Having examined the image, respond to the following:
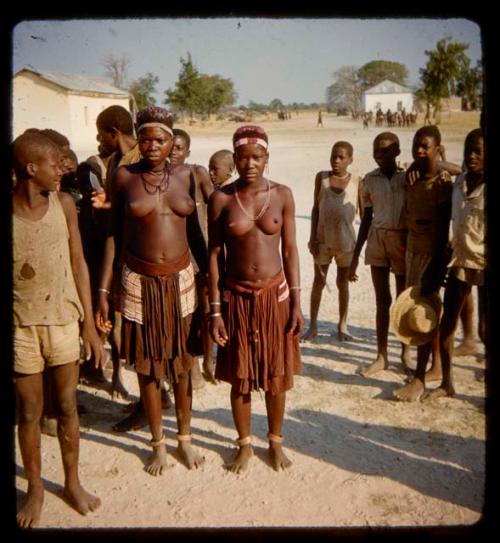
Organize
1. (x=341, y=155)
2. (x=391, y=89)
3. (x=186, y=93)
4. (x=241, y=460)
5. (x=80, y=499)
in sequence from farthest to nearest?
1. (x=391, y=89)
2. (x=186, y=93)
3. (x=341, y=155)
4. (x=241, y=460)
5. (x=80, y=499)

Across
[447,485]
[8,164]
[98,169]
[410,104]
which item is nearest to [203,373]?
[98,169]

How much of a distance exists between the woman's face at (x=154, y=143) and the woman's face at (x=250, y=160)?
45 cm

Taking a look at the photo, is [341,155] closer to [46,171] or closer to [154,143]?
[154,143]

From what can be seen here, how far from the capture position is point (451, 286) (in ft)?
12.9

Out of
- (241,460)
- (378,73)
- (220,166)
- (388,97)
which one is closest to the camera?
(241,460)

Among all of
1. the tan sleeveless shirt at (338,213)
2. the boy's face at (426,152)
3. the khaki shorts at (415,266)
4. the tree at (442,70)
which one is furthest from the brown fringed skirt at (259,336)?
the tree at (442,70)

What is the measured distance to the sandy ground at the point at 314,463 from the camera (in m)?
2.89

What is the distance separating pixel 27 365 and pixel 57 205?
0.86 meters

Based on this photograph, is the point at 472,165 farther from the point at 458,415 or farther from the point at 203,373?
the point at 203,373

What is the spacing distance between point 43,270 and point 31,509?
133cm

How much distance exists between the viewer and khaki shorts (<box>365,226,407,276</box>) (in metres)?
4.31

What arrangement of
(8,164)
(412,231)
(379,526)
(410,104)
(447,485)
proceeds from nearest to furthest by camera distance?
(8,164) → (379,526) → (447,485) → (412,231) → (410,104)

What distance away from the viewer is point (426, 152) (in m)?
3.85

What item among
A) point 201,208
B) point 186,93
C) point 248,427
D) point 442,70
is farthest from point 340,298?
point 186,93
